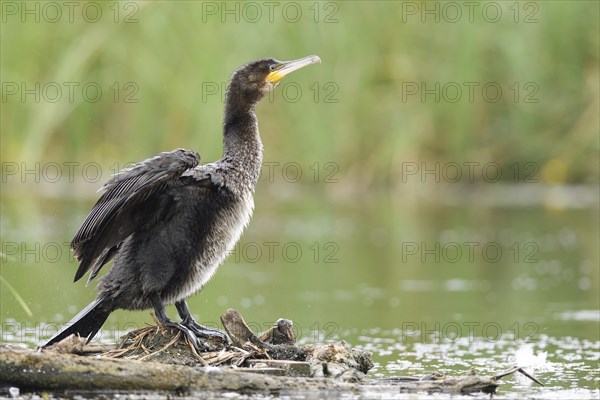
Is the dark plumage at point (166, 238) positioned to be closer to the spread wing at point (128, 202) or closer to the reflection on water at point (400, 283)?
the spread wing at point (128, 202)

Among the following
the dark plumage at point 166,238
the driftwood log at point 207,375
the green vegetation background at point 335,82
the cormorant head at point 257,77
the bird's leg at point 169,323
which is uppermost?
the green vegetation background at point 335,82

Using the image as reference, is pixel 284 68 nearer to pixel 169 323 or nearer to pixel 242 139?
pixel 242 139

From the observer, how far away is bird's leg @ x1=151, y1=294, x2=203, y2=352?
707 centimetres

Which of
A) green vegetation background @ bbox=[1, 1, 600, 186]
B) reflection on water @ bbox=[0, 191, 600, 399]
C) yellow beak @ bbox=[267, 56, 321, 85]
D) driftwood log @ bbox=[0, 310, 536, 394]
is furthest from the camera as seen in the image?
green vegetation background @ bbox=[1, 1, 600, 186]

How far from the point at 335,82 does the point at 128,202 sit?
12.1 m

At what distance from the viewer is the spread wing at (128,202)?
275 inches

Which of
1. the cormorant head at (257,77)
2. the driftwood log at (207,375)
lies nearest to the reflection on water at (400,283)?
the driftwood log at (207,375)

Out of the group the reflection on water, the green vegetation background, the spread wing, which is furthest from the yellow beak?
the green vegetation background

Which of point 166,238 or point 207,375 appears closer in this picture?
point 207,375

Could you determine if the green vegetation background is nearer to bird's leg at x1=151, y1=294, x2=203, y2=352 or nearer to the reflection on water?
the reflection on water

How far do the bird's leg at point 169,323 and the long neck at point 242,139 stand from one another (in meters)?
0.89

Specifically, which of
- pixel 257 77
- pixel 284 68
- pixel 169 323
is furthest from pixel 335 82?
pixel 169 323

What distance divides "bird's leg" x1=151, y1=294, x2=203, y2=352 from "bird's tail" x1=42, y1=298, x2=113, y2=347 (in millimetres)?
289

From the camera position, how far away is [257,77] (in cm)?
811
